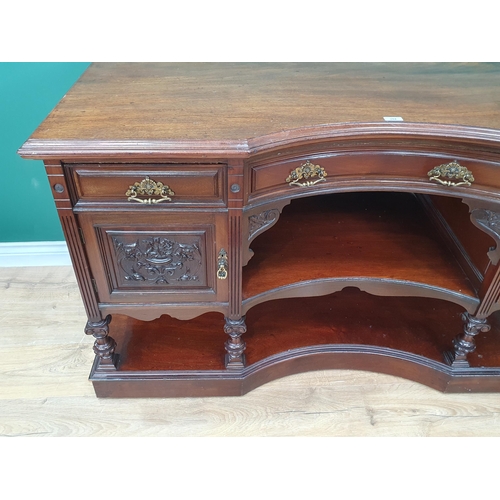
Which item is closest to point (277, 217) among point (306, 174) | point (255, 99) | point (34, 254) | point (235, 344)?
point (306, 174)

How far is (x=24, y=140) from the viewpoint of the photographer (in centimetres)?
132

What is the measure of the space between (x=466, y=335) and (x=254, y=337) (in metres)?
0.54

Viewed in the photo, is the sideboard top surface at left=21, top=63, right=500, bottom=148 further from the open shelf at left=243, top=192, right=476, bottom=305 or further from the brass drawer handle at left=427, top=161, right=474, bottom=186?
the open shelf at left=243, top=192, right=476, bottom=305

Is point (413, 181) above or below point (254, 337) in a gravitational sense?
above

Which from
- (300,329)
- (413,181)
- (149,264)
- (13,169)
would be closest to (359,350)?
→ (300,329)

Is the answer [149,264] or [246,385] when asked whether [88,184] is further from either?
[246,385]

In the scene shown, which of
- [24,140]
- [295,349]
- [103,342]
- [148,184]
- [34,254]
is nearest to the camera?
[148,184]

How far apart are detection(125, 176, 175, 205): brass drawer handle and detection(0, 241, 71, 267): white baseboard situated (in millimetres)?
799

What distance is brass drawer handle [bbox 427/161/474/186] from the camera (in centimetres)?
88

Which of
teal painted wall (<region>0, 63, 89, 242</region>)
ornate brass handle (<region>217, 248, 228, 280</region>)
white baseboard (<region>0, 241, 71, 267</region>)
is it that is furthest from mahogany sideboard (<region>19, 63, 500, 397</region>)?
white baseboard (<region>0, 241, 71, 267</region>)

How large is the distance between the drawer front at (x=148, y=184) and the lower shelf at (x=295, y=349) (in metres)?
0.49

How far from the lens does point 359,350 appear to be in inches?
47.0

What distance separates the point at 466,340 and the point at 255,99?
30.9 inches

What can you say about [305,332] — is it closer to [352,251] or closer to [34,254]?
[352,251]
